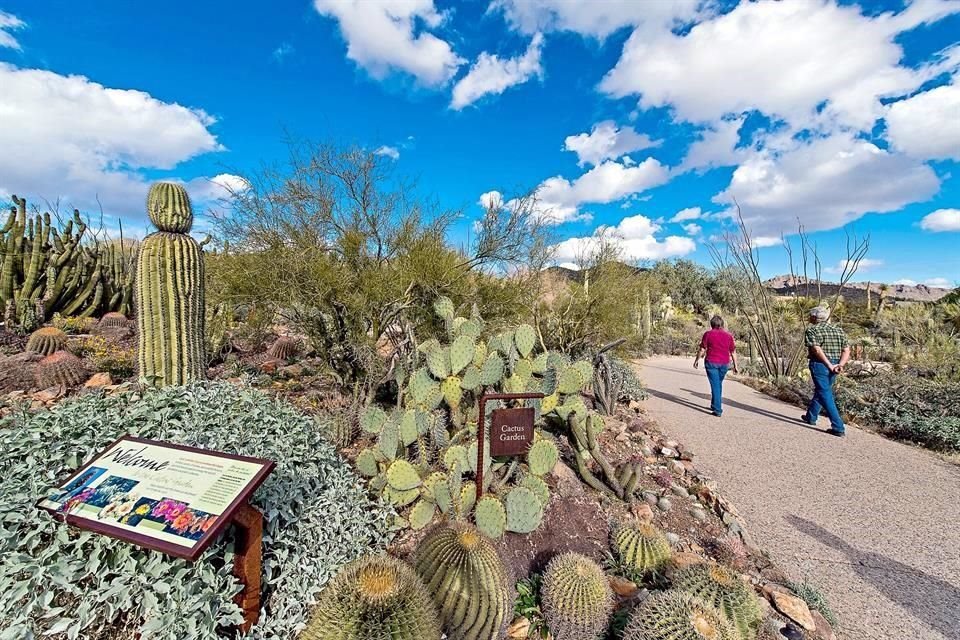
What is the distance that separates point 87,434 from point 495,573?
2.52 m

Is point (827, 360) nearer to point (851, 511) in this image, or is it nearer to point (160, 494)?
point (851, 511)

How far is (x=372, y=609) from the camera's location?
6.38 feet

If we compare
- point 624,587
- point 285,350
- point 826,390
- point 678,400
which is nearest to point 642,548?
point 624,587

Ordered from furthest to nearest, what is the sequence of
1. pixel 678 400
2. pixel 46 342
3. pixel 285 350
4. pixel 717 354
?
pixel 285 350
pixel 678 400
pixel 46 342
pixel 717 354

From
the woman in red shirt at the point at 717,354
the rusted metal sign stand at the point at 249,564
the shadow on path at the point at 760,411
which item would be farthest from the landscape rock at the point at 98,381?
the shadow on path at the point at 760,411

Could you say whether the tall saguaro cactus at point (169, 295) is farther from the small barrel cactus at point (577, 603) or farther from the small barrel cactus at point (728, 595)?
the small barrel cactus at point (728, 595)

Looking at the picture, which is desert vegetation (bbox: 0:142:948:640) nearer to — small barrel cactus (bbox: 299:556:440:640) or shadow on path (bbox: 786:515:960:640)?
small barrel cactus (bbox: 299:556:440:640)

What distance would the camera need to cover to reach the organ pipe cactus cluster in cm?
1132

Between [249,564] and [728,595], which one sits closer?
[249,564]

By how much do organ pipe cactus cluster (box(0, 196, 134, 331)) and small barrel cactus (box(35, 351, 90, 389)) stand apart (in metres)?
5.57

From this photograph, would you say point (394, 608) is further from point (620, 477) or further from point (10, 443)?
point (620, 477)

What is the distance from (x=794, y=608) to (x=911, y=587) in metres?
1.20

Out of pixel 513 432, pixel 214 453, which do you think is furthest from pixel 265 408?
pixel 513 432

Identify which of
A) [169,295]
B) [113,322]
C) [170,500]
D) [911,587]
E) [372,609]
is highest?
[169,295]
